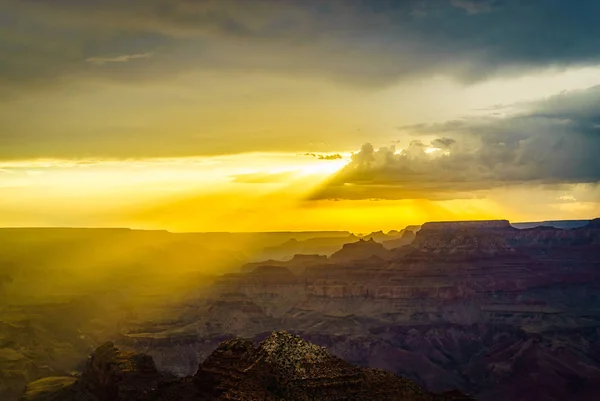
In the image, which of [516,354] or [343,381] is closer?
[343,381]

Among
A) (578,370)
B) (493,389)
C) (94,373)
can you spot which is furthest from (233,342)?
(578,370)

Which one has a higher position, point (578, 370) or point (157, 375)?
point (157, 375)

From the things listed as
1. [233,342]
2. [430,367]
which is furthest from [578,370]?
[233,342]

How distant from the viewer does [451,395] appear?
7012 centimetres

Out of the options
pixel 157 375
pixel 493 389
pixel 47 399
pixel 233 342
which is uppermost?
pixel 233 342

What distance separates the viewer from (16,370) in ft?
623

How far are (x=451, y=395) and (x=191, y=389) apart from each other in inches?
980

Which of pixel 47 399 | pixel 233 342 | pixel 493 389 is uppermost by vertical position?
pixel 233 342

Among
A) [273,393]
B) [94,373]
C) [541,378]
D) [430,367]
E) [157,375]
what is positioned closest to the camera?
[273,393]

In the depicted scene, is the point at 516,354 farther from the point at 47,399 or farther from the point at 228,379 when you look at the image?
the point at 228,379

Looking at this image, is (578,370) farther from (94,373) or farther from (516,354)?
(94,373)

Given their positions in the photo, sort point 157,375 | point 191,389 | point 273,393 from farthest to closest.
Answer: point 157,375 < point 191,389 < point 273,393

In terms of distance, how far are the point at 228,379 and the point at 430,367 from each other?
138579 millimetres

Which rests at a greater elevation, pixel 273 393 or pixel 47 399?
pixel 273 393
